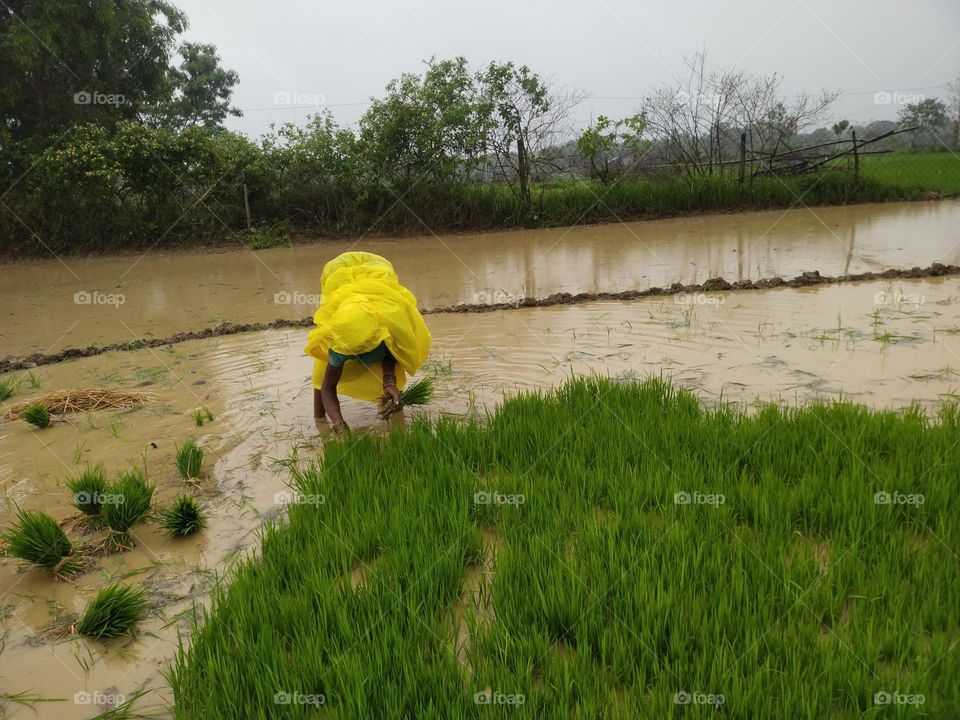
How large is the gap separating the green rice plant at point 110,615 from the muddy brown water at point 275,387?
5 cm

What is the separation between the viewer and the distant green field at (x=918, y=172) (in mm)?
15711

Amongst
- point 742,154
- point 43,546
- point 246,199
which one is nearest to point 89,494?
point 43,546

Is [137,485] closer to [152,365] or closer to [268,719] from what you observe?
[268,719]

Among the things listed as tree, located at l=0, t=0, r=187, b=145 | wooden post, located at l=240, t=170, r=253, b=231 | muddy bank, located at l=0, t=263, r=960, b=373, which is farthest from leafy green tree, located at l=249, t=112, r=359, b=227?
muddy bank, located at l=0, t=263, r=960, b=373

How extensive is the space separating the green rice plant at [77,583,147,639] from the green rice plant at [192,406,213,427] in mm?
2133

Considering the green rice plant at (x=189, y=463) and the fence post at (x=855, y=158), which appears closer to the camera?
the green rice plant at (x=189, y=463)

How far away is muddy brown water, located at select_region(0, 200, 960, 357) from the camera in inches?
333

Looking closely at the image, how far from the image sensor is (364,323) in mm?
3902

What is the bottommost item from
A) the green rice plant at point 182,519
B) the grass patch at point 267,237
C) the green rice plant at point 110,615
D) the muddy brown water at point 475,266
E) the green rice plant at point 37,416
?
the green rice plant at point 110,615

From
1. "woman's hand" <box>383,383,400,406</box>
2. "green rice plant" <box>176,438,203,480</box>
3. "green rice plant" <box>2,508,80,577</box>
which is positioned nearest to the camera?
"green rice plant" <box>2,508,80,577</box>

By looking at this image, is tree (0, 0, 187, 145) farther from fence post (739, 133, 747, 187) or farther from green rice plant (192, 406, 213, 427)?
fence post (739, 133, 747, 187)

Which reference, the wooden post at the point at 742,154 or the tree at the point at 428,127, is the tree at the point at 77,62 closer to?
the tree at the point at 428,127

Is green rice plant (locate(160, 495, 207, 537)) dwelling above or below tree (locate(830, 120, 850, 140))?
below

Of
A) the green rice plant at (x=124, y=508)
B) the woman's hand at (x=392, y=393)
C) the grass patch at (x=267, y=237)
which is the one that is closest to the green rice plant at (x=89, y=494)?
the green rice plant at (x=124, y=508)
